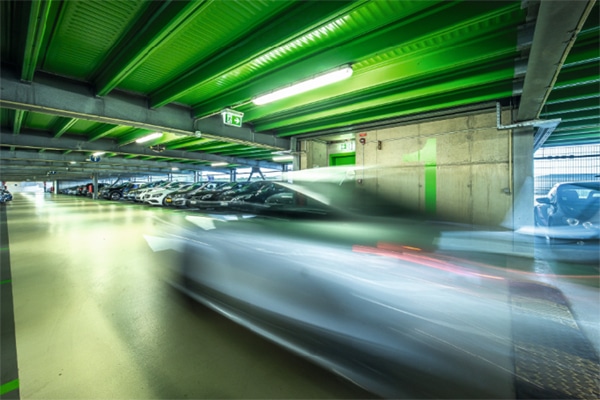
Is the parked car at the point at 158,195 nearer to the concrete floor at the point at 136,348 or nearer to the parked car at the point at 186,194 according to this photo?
the parked car at the point at 186,194

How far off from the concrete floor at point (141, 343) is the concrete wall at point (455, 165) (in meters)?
3.25

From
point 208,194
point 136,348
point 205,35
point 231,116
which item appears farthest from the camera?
point 208,194

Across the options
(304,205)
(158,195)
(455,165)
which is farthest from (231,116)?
(158,195)

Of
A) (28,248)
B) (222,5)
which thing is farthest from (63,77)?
(222,5)

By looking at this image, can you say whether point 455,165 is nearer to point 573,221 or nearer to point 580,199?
point 580,199

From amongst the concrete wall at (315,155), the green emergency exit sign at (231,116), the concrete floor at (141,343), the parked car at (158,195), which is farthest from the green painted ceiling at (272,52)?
the parked car at (158,195)

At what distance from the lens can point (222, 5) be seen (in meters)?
2.96

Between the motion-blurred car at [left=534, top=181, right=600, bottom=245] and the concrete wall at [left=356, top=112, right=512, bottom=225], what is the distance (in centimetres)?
85

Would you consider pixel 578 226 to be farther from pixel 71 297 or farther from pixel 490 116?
pixel 71 297

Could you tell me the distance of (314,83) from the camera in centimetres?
434

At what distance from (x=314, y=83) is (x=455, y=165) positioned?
502 cm

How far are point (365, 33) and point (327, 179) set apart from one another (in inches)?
87.1

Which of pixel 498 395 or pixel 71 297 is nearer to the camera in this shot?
pixel 498 395

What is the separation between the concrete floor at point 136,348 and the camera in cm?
149
